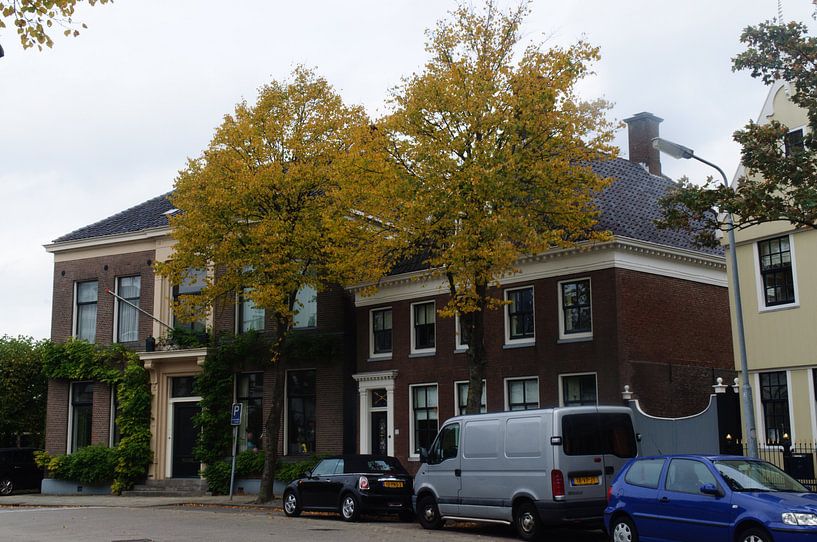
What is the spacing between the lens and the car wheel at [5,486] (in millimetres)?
35938

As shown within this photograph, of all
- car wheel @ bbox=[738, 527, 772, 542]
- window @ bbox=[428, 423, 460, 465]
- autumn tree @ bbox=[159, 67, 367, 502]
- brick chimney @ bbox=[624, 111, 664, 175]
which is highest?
brick chimney @ bbox=[624, 111, 664, 175]

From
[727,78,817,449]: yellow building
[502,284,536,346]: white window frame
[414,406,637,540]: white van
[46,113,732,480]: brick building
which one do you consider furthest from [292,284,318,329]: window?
[727,78,817,449]: yellow building

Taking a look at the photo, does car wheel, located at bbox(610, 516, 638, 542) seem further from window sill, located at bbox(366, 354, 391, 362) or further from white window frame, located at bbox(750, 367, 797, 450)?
window sill, located at bbox(366, 354, 391, 362)

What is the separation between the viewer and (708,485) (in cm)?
1383

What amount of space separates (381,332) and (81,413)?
13.6 metres

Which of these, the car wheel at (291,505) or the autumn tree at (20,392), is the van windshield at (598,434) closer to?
the car wheel at (291,505)

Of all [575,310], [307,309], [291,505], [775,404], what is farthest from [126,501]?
[775,404]

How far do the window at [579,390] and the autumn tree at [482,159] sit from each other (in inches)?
165

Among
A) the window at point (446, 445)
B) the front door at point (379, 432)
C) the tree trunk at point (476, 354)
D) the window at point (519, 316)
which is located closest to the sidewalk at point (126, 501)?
the front door at point (379, 432)

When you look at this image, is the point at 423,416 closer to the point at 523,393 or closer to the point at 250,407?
the point at 523,393

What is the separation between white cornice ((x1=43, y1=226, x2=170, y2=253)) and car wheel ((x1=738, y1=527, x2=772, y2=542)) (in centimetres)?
2646

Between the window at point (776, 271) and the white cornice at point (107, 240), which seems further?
the white cornice at point (107, 240)

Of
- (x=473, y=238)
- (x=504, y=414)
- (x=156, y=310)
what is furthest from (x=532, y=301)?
(x=156, y=310)

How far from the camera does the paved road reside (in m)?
17.8
